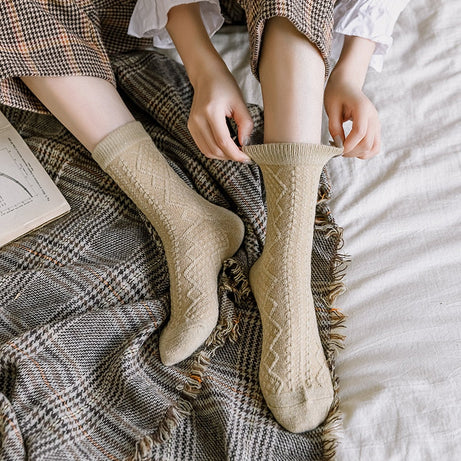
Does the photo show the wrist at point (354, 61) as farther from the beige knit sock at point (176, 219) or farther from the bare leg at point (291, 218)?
the beige knit sock at point (176, 219)

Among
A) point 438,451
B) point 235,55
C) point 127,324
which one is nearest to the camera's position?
point 438,451

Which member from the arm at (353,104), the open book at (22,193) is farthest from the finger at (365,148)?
the open book at (22,193)

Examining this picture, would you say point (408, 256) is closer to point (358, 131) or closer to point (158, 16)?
point (358, 131)

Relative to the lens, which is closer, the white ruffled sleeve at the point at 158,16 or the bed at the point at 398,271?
the bed at the point at 398,271

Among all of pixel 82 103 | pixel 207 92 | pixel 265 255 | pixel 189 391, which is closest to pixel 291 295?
pixel 265 255

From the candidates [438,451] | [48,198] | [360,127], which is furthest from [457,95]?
[48,198]

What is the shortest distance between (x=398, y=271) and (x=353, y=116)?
212mm

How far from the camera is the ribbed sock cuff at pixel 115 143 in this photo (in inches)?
30.4

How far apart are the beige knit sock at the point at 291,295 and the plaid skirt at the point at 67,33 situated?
0.45 ft

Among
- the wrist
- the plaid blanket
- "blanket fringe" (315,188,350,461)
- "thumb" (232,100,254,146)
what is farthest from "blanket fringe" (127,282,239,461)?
the wrist

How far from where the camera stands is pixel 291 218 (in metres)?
0.68

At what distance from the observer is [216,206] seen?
31.8 inches

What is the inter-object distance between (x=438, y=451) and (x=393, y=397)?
7 centimetres

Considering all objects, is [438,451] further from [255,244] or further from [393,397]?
[255,244]
